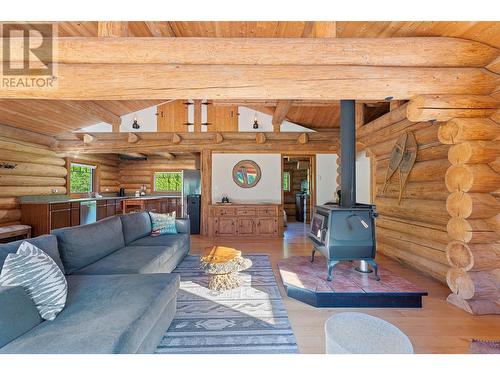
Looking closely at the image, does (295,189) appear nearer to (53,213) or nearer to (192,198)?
(192,198)

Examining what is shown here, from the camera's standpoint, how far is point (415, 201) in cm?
366

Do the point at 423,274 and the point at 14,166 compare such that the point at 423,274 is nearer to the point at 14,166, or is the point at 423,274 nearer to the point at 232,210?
the point at 232,210

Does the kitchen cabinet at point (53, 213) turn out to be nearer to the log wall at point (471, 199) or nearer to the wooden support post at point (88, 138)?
the wooden support post at point (88, 138)

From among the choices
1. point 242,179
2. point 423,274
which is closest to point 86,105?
point 242,179

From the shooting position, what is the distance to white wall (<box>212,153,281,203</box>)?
21.3ft

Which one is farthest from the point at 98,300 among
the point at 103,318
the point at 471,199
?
the point at 471,199

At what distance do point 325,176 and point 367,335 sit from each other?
221 inches

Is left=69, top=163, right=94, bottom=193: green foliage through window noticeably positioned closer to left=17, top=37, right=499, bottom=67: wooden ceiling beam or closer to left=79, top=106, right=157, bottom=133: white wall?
left=79, top=106, right=157, bottom=133: white wall

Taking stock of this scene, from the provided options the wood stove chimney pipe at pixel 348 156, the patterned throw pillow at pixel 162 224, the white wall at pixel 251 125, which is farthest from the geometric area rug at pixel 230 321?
the white wall at pixel 251 125

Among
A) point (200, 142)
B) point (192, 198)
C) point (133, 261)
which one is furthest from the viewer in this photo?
point (192, 198)

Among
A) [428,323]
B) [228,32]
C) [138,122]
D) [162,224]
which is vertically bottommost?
[428,323]

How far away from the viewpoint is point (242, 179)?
6469 mm

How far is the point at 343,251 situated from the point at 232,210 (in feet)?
11.5

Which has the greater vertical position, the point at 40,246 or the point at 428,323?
the point at 40,246
